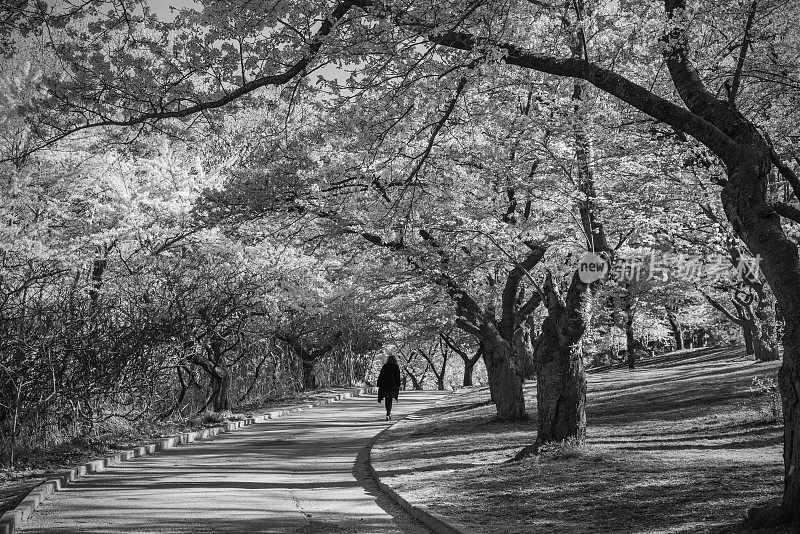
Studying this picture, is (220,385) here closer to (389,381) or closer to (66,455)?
(389,381)

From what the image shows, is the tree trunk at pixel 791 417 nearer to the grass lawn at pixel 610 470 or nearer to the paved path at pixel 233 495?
the grass lawn at pixel 610 470

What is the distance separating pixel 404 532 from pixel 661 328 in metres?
47.5

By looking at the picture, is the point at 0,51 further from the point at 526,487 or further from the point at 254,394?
the point at 254,394

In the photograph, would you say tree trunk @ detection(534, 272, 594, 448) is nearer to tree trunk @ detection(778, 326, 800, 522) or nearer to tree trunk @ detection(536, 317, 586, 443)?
tree trunk @ detection(536, 317, 586, 443)

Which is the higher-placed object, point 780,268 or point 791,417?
point 780,268

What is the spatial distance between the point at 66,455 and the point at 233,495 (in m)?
4.36

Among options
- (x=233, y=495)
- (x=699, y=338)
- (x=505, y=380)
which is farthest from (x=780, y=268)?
(x=699, y=338)

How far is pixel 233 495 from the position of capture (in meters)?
9.82

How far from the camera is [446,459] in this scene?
1266cm

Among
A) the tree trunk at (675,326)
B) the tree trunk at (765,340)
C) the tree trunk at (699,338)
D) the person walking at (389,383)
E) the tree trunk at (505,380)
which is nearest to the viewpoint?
the tree trunk at (505,380)

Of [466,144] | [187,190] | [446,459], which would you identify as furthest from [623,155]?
[187,190]

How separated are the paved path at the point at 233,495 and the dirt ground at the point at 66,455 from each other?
1.55 ft

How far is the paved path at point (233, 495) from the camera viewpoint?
7984 mm

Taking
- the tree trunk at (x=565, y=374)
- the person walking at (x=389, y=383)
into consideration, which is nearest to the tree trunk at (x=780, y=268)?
the tree trunk at (x=565, y=374)
